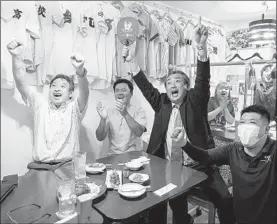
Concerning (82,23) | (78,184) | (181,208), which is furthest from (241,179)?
(82,23)

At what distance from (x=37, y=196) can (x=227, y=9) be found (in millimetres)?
3631

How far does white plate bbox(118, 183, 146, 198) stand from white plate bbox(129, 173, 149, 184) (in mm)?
68

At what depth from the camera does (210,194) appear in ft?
5.82

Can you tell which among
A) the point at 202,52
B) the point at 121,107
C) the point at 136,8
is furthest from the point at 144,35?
the point at 202,52

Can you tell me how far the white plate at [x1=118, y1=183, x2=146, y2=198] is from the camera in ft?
4.02

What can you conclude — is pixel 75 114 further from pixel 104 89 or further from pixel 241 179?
pixel 241 179

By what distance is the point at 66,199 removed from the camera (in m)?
1.09

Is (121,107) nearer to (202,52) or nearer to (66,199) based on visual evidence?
(202,52)

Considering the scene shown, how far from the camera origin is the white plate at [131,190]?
1224 mm

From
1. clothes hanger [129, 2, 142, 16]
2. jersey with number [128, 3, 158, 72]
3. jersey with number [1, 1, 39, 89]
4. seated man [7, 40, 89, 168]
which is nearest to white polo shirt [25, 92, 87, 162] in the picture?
seated man [7, 40, 89, 168]

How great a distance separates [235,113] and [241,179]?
213 centimetres

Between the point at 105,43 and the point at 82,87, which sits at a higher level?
the point at 105,43

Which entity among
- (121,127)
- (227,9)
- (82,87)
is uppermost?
(227,9)

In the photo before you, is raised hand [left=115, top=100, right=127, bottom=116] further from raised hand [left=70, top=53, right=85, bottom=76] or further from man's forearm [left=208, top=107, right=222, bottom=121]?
man's forearm [left=208, top=107, right=222, bottom=121]
